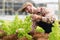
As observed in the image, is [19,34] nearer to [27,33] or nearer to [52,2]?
[27,33]

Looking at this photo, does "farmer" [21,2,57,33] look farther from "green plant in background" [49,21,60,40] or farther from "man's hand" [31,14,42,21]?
"green plant in background" [49,21,60,40]

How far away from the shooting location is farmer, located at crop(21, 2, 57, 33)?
3.08 feet

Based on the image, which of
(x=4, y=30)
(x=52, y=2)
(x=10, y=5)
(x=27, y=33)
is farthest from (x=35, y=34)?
(x=10, y=5)

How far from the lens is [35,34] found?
77 centimetres

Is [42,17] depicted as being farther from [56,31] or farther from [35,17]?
[56,31]

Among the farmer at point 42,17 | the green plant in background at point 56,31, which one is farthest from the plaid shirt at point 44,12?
the green plant in background at point 56,31

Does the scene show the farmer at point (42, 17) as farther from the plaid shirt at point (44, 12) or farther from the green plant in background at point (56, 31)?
the green plant in background at point (56, 31)

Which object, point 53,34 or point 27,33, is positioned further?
point 27,33

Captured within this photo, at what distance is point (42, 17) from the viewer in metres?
0.93

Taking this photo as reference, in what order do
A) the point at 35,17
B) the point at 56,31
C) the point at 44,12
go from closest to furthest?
1. the point at 56,31
2. the point at 35,17
3. the point at 44,12

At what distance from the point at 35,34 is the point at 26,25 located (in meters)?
0.10

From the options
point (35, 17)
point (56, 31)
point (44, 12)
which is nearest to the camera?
point (56, 31)

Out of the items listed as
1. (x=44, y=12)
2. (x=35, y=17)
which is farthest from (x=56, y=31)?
(x=44, y=12)

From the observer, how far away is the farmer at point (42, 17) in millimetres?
938
